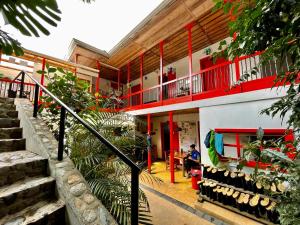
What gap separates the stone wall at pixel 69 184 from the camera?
1.27 meters

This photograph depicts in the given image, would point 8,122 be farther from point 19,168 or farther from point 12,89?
point 12,89

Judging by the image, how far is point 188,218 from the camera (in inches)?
132

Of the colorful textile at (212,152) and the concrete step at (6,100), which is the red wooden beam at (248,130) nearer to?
the colorful textile at (212,152)

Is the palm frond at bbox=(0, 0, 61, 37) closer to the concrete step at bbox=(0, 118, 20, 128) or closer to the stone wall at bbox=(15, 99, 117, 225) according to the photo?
the stone wall at bbox=(15, 99, 117, 225)

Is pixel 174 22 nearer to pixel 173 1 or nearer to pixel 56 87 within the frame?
pixel 173 1

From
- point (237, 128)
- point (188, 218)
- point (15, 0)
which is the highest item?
point (15, 0)

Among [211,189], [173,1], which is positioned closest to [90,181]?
[211,189]

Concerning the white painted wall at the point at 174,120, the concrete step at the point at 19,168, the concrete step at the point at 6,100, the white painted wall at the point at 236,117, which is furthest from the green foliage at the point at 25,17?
the white painted wall at the point at 174,120

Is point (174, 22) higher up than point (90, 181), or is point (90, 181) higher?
point (174, 22)

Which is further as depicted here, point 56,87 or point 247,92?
point 247,92

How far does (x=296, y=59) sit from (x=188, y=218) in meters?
3.59

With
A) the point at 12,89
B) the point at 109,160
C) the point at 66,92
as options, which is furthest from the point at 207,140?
the point at 12,89

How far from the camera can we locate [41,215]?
1264 mm

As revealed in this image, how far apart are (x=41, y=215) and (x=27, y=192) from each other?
11.4 inches
